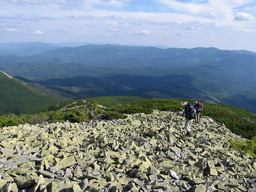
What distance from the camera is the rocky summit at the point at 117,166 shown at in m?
8.38

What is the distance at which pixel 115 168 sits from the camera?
10234 millimetres

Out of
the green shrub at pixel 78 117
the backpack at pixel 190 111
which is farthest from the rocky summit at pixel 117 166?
the green shrub at pixel 78 117

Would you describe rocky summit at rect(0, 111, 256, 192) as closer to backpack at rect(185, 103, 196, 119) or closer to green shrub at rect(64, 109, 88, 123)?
backpack at rect(185, 103, 196, 119)

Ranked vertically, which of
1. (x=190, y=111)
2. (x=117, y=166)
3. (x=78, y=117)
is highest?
(x=190, y=111)

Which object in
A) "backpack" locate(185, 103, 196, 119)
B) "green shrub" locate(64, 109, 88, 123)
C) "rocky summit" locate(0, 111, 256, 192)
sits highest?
"backpack" locate(185, 103, 196, 119)

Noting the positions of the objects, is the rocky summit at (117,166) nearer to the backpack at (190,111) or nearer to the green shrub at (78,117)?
the backpack at (190,111)

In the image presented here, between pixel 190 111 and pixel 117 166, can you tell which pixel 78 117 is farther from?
pixel 117 166

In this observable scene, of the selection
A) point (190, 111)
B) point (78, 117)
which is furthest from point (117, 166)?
point (78, 117)

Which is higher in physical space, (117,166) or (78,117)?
(117,166)

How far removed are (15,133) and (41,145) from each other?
12.6 feet

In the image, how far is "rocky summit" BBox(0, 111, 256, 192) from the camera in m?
8.38

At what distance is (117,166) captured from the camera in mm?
10430

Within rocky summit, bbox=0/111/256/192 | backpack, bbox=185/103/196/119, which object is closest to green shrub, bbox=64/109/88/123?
rocky summit, bbox=0/111/256/192

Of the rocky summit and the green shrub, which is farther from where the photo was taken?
the green shrub
